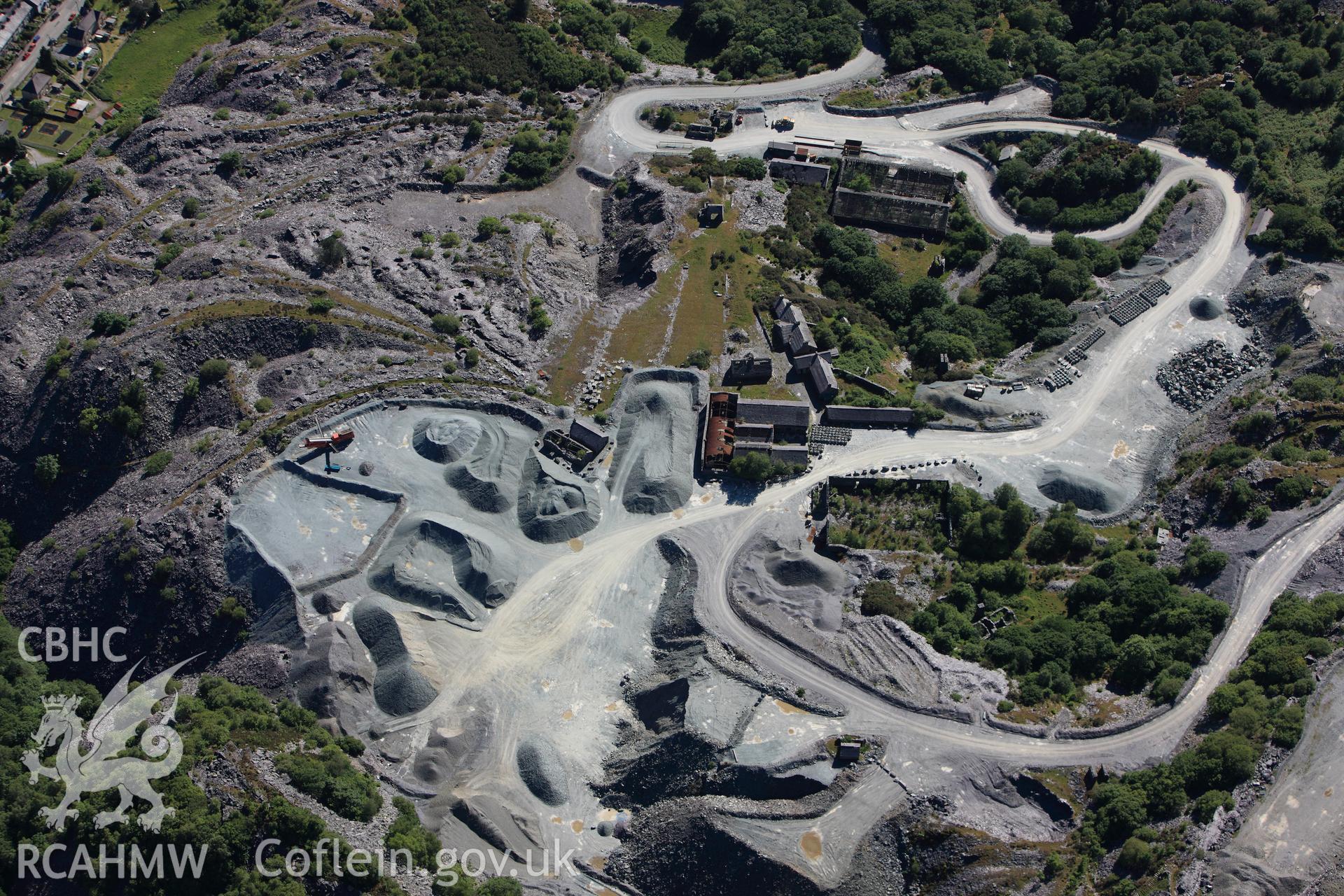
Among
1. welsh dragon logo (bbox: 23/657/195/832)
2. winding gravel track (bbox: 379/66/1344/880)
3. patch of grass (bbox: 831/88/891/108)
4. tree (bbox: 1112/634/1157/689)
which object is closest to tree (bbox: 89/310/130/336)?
welsh dragon logo (bbox: 23/657/195/832)

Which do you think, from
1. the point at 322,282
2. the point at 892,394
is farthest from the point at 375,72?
the point at 892,394

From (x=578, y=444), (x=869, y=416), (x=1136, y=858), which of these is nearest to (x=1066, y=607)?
(x=1136, y=858)

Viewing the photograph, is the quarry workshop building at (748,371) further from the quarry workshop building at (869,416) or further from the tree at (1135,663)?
the tree at (1135,663)

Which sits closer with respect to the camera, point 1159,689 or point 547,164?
point 1159,689

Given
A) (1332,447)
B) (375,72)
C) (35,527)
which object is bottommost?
(1332,447)

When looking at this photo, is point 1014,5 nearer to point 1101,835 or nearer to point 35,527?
point 1101,835

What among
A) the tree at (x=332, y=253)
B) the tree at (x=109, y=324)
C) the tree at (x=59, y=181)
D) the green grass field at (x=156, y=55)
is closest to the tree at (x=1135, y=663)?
the tree at (x=332, y=253)

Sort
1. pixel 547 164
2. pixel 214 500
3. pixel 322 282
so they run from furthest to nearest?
pixel 547 164 < pixel 322 282 < pixel 214 500
